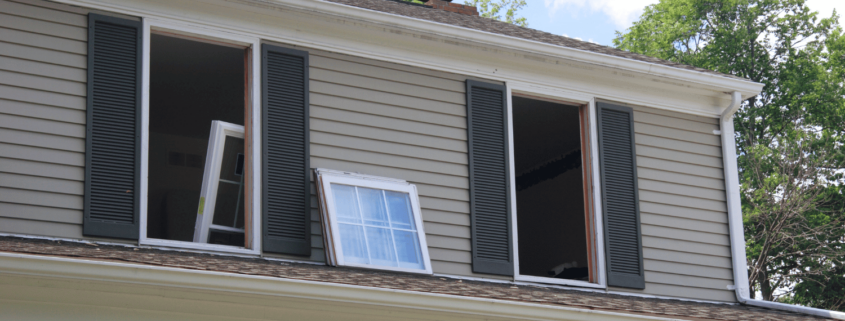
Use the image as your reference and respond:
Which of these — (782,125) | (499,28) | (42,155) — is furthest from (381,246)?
(782,125)

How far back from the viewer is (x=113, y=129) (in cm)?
588

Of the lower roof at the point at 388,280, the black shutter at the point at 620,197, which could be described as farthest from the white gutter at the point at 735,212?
the black shutter at the point at 620,197

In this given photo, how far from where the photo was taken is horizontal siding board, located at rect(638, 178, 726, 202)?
7725 millimetres

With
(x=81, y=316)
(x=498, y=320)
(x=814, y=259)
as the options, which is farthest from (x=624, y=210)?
(x=814, y=259)

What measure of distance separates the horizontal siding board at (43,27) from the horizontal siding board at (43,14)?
0.03m

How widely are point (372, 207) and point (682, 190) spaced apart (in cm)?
305

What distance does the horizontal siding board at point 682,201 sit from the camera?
25.2 ft

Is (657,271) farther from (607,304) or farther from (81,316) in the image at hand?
(81,316)

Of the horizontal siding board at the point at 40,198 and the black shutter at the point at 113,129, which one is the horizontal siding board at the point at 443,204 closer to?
the black shutter at the point at 113,129

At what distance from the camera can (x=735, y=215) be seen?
793cm

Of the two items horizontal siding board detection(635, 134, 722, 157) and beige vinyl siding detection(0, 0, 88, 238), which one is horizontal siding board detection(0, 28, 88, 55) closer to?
beige vinyl siding detection(0, 0, 88, 238)

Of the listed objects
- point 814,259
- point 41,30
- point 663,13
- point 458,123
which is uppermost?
point 663,13

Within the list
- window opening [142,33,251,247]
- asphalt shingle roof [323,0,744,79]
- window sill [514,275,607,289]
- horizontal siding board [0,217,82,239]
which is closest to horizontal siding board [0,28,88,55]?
window opening [142,33,251,247]

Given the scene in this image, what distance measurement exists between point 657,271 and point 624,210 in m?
0.59
